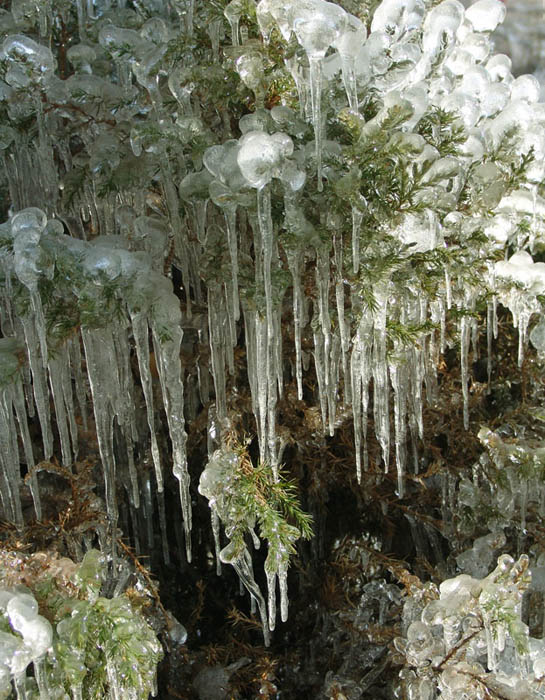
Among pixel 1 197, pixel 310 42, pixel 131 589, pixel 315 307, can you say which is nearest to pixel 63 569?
pixel 131 589

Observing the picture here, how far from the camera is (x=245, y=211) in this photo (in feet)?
4.35

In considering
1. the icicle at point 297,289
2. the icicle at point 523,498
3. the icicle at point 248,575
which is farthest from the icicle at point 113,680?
the icicle at point 523,498

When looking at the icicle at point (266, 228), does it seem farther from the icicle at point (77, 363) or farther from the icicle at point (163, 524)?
the icicle at point (163, 524)

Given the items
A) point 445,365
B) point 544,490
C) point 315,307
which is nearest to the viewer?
point 315,307

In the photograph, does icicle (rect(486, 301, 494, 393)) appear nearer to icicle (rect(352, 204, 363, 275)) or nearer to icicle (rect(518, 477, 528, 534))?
icicle (rect(518, 477, 528, 534))

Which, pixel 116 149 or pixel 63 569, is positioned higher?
pixel 116 149

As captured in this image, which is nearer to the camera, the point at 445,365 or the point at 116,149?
the point at 116,149

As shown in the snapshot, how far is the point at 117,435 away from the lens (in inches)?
67.3

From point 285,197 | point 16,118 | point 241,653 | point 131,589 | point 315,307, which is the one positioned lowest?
point 241,653

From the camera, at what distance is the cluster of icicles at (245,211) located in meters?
1.17

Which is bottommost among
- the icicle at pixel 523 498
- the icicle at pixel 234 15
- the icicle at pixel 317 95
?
the icicle at pixel 523 498

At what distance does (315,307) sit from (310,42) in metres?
0.54

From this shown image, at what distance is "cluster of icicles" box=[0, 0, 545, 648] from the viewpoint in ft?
3.84

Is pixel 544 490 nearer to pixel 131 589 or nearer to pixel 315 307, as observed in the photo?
pixel 315 307
